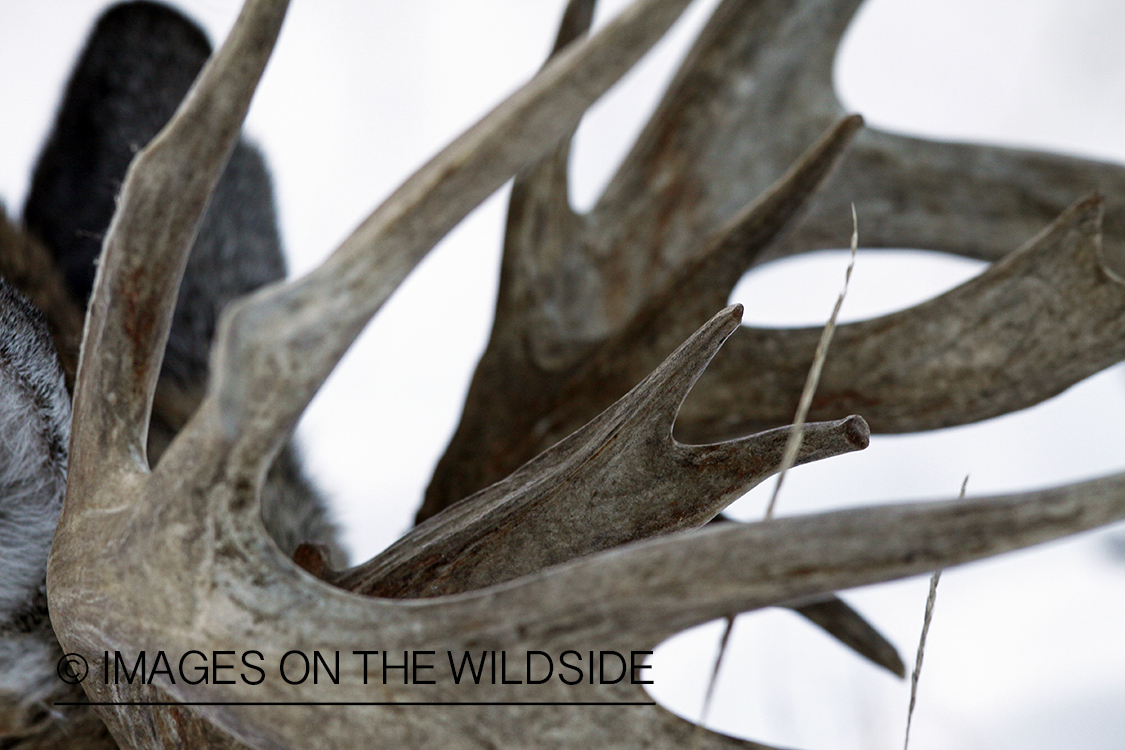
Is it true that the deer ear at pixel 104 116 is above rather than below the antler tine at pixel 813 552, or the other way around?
above

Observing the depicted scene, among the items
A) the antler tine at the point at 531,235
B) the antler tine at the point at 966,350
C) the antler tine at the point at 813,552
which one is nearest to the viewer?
the antler tine at the point at 813,552

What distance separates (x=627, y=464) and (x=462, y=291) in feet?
3.80

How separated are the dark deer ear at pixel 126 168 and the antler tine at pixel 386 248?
494 mm

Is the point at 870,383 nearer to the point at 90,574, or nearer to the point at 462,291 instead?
the point at 90,574

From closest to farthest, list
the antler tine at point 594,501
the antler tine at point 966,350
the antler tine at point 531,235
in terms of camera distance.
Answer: the antler tine at point 594,501 → the antler tine at point 966,350 → the antler tine at point 531,235

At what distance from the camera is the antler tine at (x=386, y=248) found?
34 cm

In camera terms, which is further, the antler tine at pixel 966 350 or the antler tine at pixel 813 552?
the antler tine at pixel 966 350

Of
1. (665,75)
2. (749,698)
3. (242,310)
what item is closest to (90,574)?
(242,310)

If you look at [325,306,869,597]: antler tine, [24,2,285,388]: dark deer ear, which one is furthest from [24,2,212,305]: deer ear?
[325,306,869,597]: antler tine

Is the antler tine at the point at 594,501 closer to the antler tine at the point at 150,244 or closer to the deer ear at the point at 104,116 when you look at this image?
the antler tine at the point at 150,244

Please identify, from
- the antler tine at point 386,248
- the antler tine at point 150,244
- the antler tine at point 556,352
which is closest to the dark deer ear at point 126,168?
the antler tine at point 556,352

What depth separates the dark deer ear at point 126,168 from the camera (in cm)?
84

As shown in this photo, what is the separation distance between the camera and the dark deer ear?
2.76 feet

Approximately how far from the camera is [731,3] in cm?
86
